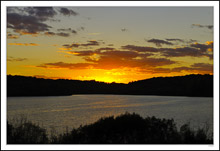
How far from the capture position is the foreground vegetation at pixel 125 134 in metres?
14.0

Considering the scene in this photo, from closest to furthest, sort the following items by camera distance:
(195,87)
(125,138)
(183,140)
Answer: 1. (183,140)
2. (125,138)
3. (195,87)

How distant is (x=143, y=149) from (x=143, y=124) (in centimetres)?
432

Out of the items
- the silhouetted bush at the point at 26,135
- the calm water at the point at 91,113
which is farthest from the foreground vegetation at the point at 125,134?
the calm water at the point at 91,113

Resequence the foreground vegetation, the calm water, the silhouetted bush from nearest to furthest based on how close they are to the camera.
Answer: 1. the foreground vegetation
2. the silhouetted bush
3. the calm water

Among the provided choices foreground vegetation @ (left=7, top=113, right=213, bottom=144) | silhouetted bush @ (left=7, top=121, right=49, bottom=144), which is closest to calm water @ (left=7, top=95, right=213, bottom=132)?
silhouetted bush @ (left=7, top=121, right=49, bottom=144)

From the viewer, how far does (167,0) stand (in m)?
12.6

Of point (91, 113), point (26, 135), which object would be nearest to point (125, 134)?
point (26, 135)

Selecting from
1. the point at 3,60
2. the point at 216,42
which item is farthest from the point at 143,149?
the point at 3,60

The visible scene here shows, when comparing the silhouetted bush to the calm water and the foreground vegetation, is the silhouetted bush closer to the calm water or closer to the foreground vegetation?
the foreground vegetation

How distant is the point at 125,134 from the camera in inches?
591

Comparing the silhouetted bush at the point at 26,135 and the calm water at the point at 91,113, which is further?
the calm water at the point at 91,113

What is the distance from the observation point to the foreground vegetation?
13992mm

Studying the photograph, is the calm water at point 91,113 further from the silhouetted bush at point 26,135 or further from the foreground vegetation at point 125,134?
the foreground vegetation at point 125,134

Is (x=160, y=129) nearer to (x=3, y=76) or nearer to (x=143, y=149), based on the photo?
(x=143, y=149)
